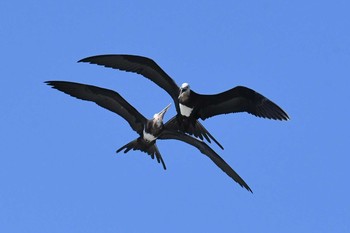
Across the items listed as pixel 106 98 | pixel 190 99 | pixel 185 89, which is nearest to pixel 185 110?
pixel 190 99

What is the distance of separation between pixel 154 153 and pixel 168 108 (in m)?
0.81

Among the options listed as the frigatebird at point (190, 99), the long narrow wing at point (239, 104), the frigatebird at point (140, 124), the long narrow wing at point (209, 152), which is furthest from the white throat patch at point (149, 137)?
the long narrow wing at point (239, 104)

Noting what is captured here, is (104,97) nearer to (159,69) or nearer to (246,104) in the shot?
(159,69)

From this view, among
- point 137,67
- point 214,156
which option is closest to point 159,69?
point 137,67

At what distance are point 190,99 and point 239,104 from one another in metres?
0.79

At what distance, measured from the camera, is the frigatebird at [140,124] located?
19500 mm

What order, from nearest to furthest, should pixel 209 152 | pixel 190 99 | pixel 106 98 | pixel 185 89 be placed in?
pixel 185 89 < pixel 190 99 < pixel 209 152 < pixel 106 98

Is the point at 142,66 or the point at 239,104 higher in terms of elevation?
the point at 142,66

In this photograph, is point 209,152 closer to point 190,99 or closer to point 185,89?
point 190,99

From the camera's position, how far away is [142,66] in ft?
64.1

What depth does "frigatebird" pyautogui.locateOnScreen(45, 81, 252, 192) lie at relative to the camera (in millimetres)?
19500

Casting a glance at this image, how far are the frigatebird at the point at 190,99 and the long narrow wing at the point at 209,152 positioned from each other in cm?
13

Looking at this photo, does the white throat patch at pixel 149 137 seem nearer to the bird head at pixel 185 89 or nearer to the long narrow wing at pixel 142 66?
the long narrow wing at pixel 142 66

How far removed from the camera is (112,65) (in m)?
19.5
